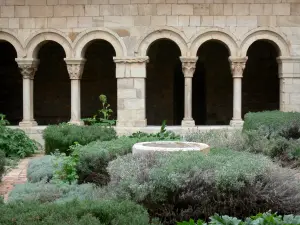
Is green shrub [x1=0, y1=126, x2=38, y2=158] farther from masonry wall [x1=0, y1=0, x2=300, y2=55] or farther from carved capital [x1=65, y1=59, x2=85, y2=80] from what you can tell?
masonry wall [x1=0, y1=0, x2=300, y2=55]

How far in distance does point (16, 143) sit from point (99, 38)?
323 cm

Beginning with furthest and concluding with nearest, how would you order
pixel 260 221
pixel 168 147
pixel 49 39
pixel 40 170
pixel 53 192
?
1. pixel 49 39
2. pixel 40 170
3. pixel 168 147
4. pixel 53 192
5. pixel 260 221

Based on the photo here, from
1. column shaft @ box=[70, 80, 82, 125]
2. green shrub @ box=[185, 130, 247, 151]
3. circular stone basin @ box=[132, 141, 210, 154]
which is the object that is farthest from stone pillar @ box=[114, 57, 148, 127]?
circular stone basin @ box=[132, 141, 210, 154]

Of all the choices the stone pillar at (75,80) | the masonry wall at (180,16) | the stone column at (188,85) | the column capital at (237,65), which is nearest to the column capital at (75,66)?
the stone pillar at (75,80)

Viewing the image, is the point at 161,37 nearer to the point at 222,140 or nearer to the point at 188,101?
the point at 188,101

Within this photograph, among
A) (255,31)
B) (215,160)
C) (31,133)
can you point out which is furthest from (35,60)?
(215,160)

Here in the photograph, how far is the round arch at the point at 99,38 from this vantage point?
12.4 m

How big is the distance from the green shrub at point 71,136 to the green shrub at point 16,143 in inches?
37.6

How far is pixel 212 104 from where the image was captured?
1625 centimetres

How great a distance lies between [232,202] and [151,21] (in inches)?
294

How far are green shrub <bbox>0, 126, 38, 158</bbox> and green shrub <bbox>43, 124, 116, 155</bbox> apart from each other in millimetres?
956

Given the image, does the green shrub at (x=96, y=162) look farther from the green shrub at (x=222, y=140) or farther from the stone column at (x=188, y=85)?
the stone column at (x=188, y=85)

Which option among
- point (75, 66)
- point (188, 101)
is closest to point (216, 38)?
point (188, 101)

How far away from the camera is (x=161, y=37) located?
40.7 feet
